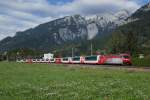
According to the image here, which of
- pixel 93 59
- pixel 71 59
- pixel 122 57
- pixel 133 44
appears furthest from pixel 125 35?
pixel 122 57

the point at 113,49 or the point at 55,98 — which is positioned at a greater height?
the point at 113,49

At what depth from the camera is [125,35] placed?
149000 millimetres

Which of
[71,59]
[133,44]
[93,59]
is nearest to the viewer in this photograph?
[93,59]

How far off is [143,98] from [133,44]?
131297 mm

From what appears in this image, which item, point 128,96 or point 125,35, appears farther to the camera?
point 125,35

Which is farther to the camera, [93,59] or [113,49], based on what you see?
[113,49]

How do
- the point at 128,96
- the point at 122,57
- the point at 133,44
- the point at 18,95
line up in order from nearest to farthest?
1. the point at 128,96
2. the point at 18,95
3. the point at 122,57
4. the point at 133,44

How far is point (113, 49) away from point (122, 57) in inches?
2325

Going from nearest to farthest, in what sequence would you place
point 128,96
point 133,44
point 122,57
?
point 128,96
point 122,57
point 133,44

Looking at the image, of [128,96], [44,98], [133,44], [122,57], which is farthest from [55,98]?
[133,44]

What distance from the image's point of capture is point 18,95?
17078mm

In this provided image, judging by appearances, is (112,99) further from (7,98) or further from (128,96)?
(7,98)

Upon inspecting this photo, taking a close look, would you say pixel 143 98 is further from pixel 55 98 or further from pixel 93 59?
pixel 93 59

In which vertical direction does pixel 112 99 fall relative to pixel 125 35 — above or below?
below
